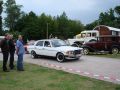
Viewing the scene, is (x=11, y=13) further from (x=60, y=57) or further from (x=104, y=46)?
(x=60, y=57)

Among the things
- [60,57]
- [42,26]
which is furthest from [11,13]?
[60,57]

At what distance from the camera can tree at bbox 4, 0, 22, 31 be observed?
102m

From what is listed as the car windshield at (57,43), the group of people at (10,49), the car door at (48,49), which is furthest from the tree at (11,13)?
the group of people at (10,49)

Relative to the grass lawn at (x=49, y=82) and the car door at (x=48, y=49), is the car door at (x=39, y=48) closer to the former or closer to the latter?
the car door at (x=48, y=49)

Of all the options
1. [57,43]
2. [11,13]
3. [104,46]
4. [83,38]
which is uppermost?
[11,13]

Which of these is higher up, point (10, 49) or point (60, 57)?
point (10, 49)

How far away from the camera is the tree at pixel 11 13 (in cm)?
10250

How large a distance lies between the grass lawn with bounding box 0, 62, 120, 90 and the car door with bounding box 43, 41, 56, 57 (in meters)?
7.24

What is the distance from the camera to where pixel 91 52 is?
29.6 metres

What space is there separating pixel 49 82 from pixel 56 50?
9138 millimetres

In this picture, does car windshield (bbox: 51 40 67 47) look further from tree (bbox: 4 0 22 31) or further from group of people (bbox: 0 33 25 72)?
tree (bbox: 4 0 22 31)

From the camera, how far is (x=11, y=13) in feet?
336

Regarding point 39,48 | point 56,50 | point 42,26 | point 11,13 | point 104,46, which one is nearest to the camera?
point 56,50

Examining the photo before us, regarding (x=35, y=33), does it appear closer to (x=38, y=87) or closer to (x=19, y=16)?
(x=19, y=16)
